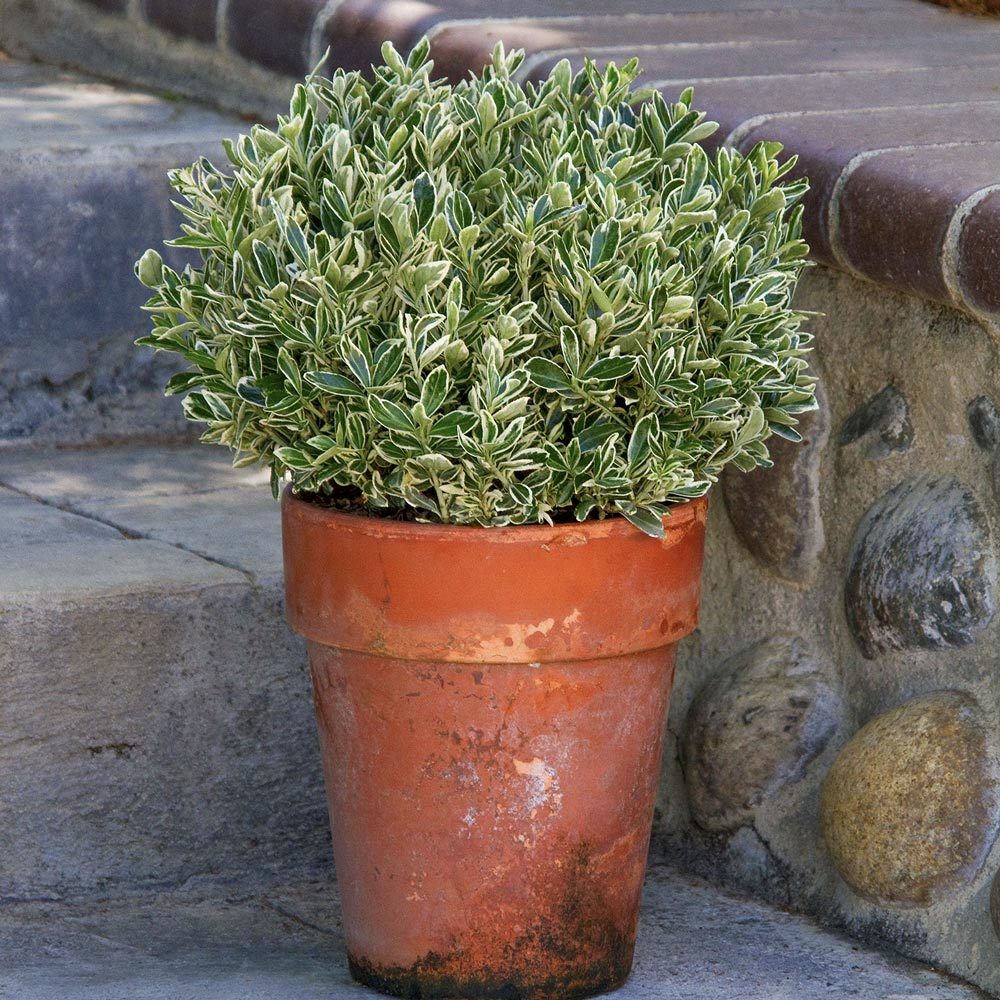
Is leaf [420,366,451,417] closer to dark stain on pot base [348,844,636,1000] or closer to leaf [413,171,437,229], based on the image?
leaf [413,171,437,229]

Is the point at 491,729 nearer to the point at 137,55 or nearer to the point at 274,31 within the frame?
the point at 274,31

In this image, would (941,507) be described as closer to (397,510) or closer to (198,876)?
(397,510)

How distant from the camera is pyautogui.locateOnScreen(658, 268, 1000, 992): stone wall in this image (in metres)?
1.96

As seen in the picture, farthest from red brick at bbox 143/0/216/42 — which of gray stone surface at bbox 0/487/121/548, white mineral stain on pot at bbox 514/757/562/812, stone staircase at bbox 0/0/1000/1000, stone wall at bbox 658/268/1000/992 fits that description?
white mineral stain on pot at bbox 514/757/562/812

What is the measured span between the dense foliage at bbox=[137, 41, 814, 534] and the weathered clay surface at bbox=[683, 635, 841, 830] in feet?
1.40

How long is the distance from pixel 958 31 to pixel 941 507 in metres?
1.24

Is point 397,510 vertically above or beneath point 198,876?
above

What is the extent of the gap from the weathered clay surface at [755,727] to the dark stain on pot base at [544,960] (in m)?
0.37

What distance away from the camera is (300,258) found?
1.71 metres

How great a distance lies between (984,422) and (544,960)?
Answer: 82cm

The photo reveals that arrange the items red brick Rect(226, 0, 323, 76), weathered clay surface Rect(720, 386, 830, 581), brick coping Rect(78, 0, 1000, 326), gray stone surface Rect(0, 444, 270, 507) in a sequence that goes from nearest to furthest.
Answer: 1. brick coping Rect(78, 0, 1000, 326)
2. weathered clay surface Rect(720, 386, 830, 581)
3. gray stone surface Rect(0, 444, 270, 507)
4. red brick Rect(226, 0, 323, 76)

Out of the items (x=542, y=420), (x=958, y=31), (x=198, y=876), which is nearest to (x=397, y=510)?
(x=542, y=420)

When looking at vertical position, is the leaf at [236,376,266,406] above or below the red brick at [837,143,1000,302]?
below

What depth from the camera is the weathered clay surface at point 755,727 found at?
7.23ft
